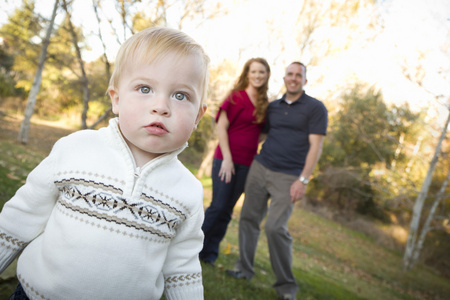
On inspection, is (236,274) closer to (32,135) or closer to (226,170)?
(226,170)

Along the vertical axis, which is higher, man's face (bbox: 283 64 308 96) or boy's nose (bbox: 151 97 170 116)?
man's face (bbox: 283 64 308 96)

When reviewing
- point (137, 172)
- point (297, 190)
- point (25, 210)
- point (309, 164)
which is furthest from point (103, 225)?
point (309, 164)

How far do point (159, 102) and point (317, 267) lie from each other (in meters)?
7.58

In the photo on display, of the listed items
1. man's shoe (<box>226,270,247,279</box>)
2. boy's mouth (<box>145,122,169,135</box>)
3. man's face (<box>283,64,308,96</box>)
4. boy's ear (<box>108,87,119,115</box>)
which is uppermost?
man's face (<box>283,64,308,96</box>)

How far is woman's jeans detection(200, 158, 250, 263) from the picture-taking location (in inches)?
125

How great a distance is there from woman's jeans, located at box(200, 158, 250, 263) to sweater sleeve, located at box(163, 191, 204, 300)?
6.39 ft

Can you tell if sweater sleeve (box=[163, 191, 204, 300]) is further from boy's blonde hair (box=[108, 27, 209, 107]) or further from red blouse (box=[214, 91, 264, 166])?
red blouse (box=[214, 91, 264, 166])

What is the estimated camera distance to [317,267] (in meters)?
7.40

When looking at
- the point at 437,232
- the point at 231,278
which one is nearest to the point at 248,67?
the point at 231,278

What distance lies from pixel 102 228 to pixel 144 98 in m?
0.49

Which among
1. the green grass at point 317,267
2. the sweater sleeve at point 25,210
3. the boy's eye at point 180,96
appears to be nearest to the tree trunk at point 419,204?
the green grass at point 317,267

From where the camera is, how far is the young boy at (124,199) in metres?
1.02

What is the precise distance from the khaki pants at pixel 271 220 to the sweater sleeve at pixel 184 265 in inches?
76.8

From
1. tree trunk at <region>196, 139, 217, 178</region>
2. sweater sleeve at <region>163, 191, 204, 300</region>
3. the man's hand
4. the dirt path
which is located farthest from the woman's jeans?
tree trunk at <region>196, 139, 217, 178</region>
